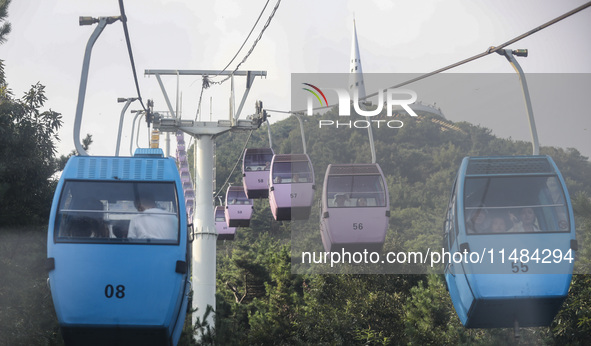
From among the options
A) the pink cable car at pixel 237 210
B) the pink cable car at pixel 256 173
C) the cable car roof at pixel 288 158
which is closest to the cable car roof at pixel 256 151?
Result: the pink cable car at pixel 256 173

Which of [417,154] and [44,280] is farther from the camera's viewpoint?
[417,154]

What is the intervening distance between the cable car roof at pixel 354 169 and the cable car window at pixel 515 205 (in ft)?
13.5

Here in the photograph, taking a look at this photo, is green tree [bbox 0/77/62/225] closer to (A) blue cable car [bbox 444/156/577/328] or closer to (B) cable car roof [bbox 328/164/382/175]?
(B) cable car roof [bbox 328/164/382/175]

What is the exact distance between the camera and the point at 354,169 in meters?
17.8

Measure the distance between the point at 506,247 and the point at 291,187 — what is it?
1188cm

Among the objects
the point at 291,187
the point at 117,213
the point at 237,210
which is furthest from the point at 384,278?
the point at 117,213

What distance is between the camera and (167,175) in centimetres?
1249

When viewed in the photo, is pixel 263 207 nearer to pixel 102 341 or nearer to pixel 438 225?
pixel 438 225

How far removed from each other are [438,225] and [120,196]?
56417 millimetres

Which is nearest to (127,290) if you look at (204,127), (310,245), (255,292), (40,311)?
(40,311)

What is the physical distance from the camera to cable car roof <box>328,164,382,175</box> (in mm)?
17656

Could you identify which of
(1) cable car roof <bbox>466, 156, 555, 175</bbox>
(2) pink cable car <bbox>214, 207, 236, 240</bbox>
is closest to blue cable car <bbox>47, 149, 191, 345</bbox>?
(1) cable car roof <bbox>466, 156, 555, 175</bbox>

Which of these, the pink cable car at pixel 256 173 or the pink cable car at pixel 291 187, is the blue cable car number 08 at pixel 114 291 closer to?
the pink cable car at pixel 291 187

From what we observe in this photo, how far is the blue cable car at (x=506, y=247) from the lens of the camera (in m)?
12.4
